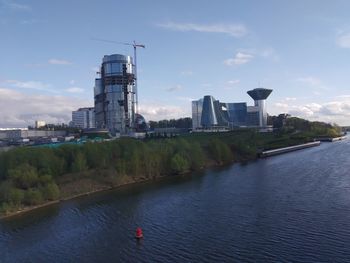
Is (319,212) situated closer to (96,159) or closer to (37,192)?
(37,192)

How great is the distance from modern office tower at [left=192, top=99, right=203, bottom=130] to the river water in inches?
5830

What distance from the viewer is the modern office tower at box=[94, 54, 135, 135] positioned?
13738 cm

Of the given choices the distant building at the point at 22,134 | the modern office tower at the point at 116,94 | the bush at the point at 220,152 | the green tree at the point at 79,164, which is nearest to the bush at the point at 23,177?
the green tree at the point at 79,164

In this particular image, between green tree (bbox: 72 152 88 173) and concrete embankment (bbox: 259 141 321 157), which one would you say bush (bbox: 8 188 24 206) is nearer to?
green tree (bbox: 72 152 88 173)

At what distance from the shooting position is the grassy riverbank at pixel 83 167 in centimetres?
4088

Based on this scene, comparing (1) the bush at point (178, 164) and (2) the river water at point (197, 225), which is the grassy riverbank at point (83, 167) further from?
(2) the river water at point (197, 225)

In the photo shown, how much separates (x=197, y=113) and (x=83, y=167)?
14619 cm

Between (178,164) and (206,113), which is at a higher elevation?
(206,113)

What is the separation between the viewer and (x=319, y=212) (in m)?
30.7

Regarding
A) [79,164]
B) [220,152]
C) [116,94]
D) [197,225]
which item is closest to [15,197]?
[79,164]

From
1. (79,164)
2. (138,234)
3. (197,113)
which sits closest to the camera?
(138,234)

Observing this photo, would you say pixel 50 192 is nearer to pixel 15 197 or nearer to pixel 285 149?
pixel 15 197

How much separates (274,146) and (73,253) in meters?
81.3

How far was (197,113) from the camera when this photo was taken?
640ft
